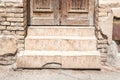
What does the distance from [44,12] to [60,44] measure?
2.45ft

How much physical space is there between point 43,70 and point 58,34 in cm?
73

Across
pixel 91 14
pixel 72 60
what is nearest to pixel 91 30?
pixel 91 14

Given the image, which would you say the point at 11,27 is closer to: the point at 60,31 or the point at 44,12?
the point at 44,12

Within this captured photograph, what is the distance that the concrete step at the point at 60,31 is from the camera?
4.63 m

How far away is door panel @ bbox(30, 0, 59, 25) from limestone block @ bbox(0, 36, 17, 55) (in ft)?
2.09

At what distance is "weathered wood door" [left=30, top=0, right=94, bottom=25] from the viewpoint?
4.79m

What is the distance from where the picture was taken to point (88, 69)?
4.38 metres

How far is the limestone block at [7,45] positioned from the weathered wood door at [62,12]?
0.64 metres

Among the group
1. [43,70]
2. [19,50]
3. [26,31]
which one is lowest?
[43,70]

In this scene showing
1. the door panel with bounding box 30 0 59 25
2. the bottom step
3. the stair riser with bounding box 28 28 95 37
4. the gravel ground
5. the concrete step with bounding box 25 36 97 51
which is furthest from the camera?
the door panel with bounding box 30 0 59 25

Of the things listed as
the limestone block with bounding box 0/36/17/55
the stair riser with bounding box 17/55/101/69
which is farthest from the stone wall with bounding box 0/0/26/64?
the stair riser with bounding box 17/55/101/69

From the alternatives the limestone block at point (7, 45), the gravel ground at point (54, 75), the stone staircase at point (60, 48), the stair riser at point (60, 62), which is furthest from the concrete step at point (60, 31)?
the gravel ground at point (54, 75)

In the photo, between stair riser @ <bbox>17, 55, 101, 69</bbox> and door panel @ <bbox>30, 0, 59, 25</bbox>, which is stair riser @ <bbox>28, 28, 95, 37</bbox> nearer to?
door panel @ <bbox>30, 0, 59, 25</bbox>

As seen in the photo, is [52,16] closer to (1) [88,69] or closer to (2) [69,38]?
(2) [69,38]
